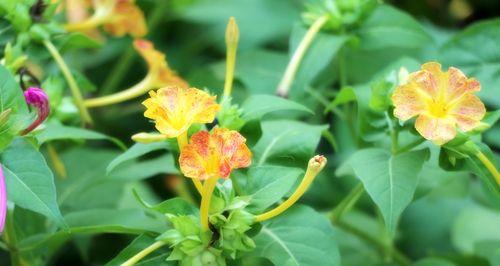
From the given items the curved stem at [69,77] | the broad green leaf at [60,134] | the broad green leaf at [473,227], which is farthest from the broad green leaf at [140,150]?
the broad green leaf at [473,227]

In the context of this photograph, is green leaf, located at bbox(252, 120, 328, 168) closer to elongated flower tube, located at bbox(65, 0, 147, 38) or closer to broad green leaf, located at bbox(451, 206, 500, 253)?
elongated flower tube, located at bbox(65, 0, 147, 38)

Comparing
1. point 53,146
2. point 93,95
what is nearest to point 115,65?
point 93,95

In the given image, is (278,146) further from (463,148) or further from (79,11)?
(79,11)

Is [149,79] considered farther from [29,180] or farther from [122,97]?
[29,180]

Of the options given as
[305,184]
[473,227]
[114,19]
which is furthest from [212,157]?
[473,227]

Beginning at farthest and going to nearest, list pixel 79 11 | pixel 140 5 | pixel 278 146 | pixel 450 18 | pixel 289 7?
1. pixel 450 18
2. pixel 289 7
3. pixel 140 5
4. pixel 79 11
5. pixel 278 146

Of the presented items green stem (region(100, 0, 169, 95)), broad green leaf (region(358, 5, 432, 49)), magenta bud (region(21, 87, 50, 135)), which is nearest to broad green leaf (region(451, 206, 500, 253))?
broad green leaf (region(358, 5, 432, 49))
